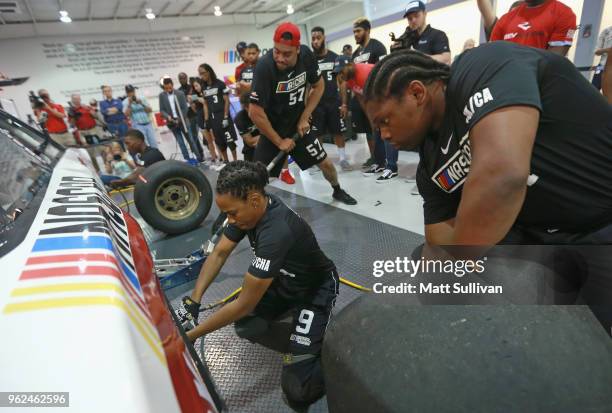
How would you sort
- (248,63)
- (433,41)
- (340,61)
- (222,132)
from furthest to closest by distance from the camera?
1. (222,132)
2. (248,63)
3. (340,61)
4. (433,41)

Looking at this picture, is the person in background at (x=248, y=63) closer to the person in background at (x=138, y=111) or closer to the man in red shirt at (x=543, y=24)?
the man in red shirt at (x=543, y=24)

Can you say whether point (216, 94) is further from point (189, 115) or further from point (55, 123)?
point (55, 123)

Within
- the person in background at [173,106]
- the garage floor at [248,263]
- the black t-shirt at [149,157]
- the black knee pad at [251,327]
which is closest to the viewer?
the garage floor at [248,263]

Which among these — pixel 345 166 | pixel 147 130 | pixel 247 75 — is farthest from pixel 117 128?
pixel 345 166

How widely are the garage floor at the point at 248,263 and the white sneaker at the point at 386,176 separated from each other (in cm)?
90

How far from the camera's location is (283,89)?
298cm

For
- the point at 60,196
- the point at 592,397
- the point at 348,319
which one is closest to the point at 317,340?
the point at 348,319

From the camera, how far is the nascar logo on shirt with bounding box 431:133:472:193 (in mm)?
942

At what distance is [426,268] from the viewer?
93cm

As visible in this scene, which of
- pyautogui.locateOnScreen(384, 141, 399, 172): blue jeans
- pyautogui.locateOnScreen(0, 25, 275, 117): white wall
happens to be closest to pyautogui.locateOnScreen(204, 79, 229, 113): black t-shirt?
pyautogui.locateOnScreen(384, 141, 399, 172): blue jeans

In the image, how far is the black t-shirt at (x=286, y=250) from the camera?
1.36 m

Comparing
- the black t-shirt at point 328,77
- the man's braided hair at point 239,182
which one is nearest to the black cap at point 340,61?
the black t-shirt at point 328,77

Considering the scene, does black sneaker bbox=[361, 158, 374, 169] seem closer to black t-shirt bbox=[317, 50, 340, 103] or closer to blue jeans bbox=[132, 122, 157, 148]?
black t-shirt bbox=[317, 50, 340, 103]

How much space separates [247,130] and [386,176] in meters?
1.83
